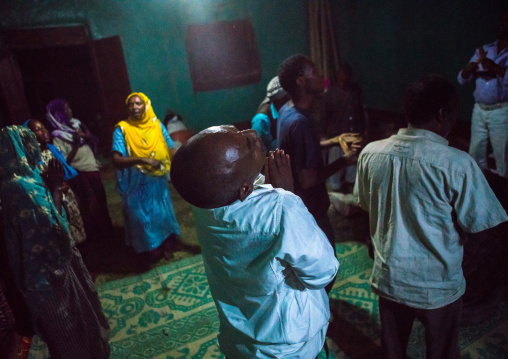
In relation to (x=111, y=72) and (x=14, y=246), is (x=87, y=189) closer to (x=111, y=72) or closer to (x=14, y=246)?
(x=14, y=246)

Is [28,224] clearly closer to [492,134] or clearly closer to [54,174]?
[54,174]

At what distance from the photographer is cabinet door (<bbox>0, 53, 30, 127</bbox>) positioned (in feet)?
18.4

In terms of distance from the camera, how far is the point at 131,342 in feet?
8.64

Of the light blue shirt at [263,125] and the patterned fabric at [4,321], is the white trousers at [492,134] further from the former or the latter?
the patterned fabric at [4,321]

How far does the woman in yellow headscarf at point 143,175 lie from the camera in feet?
11.3

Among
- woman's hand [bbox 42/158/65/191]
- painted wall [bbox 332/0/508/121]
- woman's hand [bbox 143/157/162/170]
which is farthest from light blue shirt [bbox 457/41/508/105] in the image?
woman's hand [bbox 42/158/65/191]

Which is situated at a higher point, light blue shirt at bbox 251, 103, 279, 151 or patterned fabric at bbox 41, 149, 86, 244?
light blue shirt at bbox 251, 103, 279, 151

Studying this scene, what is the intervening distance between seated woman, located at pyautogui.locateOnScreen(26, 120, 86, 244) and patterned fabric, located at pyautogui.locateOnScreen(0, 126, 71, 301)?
1.47m

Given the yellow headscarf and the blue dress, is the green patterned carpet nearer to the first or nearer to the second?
the blue dress

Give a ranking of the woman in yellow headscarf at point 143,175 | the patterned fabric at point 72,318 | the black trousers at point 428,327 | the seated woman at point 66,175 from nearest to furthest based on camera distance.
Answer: the black trousers at point 428,327, the patterned fabric at point 72,318, the seated woman at point 66,175, the woman in yellow headscarf at point 143,175

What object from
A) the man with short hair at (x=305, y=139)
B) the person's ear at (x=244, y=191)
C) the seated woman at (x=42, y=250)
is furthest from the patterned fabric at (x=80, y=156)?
the person's ear at (x=244, y=191)

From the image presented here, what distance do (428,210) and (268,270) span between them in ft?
3.08

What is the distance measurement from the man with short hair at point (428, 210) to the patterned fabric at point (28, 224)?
5.96 feet

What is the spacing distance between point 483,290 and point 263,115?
2529mm
